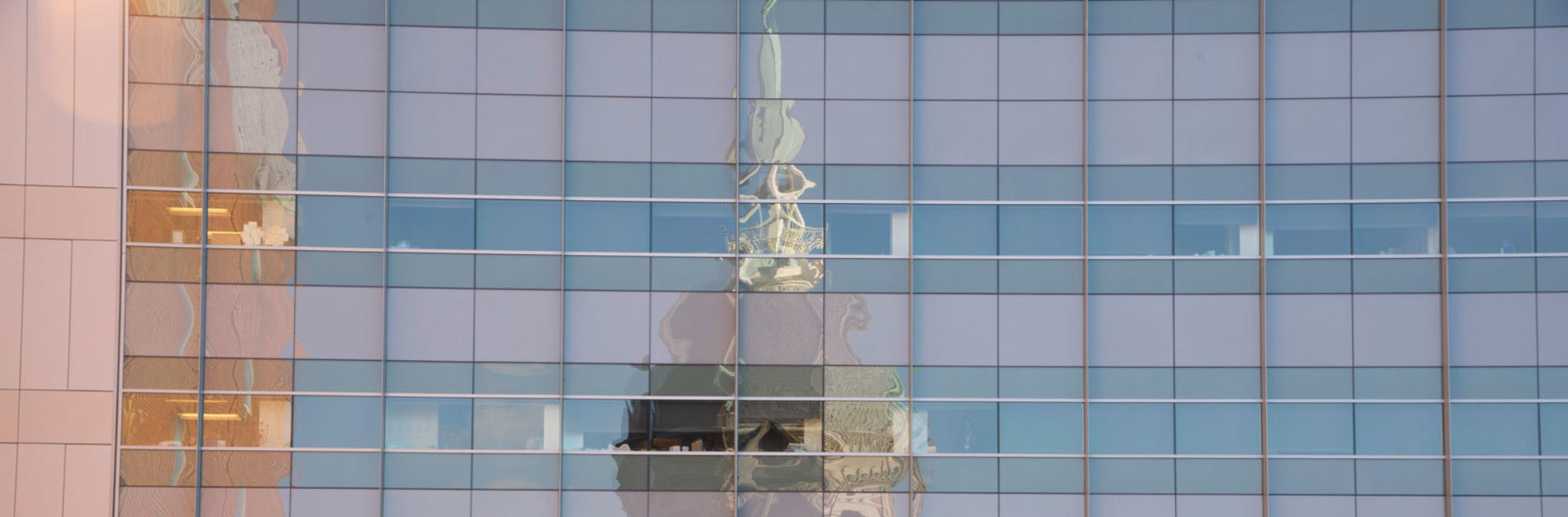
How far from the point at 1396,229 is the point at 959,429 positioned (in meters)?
6.38

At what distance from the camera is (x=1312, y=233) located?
13359 mm

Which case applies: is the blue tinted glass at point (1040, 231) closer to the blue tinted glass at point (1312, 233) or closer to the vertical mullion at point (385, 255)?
the blue tinted glass at point (1312, 233)

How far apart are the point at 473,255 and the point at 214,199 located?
3.42 meters

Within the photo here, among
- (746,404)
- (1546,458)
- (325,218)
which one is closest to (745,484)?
(746,404)

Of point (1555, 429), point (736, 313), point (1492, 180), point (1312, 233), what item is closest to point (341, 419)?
point (736, 313)

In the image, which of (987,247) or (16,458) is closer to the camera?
(16,458)

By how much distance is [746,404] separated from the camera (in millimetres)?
13281

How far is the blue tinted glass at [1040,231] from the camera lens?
13.4m

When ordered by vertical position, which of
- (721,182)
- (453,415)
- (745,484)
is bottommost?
(745,484)

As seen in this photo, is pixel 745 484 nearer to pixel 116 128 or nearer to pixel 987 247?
pixel 987 247

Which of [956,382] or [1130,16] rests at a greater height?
[1130,16]

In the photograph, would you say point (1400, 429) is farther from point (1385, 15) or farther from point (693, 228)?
point (693, 228)

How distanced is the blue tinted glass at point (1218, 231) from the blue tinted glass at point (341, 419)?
35.7ft

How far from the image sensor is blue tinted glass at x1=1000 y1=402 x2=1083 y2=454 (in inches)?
525
